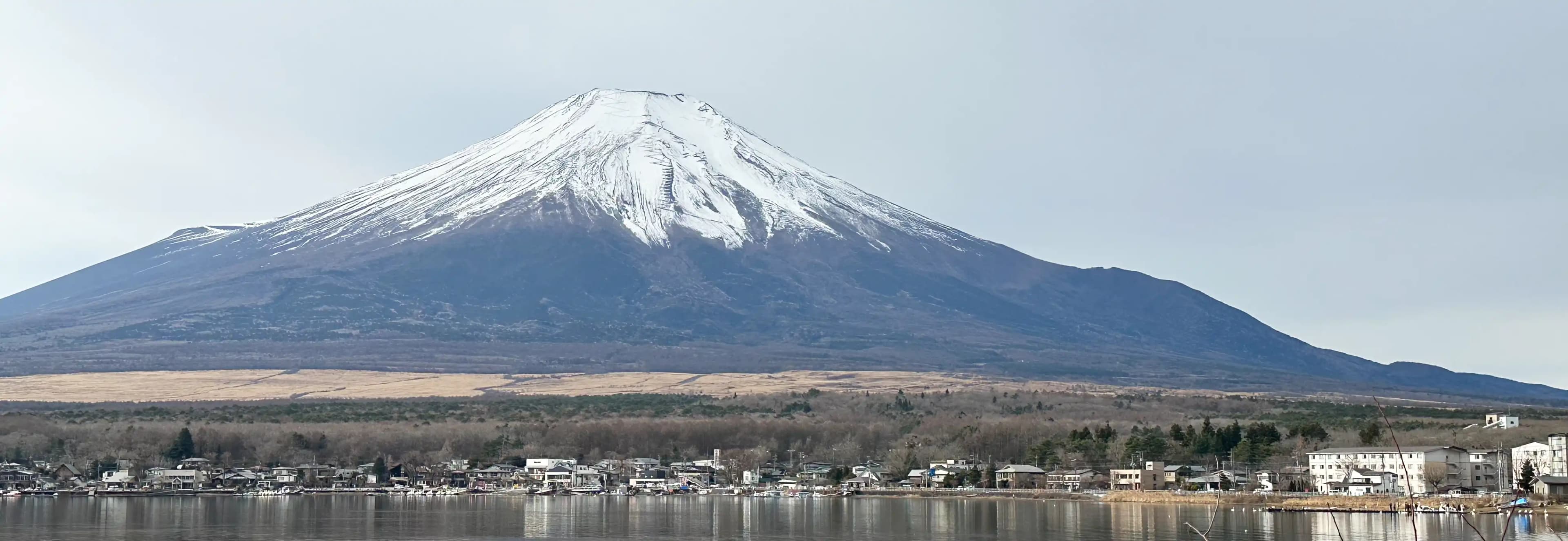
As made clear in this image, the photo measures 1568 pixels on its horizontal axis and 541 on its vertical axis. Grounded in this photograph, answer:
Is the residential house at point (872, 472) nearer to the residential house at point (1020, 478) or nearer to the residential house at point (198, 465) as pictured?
the residential house at point (1020, 478)

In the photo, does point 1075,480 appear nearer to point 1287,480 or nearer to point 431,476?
point 1287,480

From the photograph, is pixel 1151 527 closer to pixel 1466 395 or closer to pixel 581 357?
pixel 581 357

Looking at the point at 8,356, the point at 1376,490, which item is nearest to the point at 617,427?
the point at 1376,490

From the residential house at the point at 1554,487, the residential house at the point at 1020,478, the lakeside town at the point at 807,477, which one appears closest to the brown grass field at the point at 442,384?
the lakeside town at the point at 807,477

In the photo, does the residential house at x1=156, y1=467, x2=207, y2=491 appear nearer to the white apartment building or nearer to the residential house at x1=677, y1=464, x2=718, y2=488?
the residential house at x1=677, y1=464, x2=718, y2=488

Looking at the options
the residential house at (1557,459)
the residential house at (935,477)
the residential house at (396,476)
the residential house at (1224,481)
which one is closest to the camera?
the residential house at (1557,459)

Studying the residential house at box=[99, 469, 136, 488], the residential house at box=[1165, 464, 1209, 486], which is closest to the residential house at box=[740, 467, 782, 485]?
the residential house at box=[1165, 464, 1209, 486]
